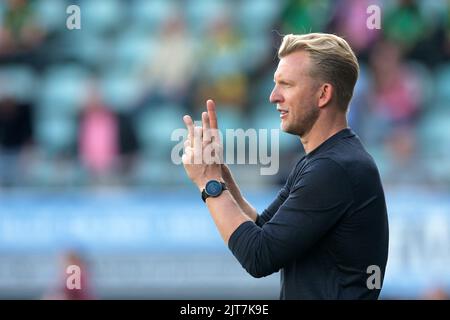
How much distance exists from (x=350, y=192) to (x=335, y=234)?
151 mm

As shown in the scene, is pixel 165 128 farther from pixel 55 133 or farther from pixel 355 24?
pixel 355 24

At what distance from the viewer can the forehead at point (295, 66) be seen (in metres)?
3.42

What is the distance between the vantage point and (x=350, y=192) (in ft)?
10.8

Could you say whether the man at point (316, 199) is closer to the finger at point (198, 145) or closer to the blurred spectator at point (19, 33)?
the finger at point (198, 145)

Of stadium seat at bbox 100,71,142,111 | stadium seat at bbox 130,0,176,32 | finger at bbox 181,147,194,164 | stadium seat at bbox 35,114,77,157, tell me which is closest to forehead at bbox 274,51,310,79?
finger at bbox 181,147,194,164

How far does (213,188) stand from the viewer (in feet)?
11.1

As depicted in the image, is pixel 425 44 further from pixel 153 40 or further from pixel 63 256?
pixel 63 256

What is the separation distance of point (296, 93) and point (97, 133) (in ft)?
23.8

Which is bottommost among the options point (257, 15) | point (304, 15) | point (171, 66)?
point (171, 66)

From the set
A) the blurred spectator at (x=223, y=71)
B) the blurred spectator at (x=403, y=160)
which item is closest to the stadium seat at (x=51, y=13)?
the blurred spectator at (x=223, y=71)

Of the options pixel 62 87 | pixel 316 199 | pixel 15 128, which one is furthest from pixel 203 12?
pixel 316 199

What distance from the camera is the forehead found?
11.2 feet
